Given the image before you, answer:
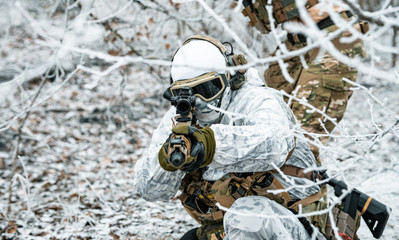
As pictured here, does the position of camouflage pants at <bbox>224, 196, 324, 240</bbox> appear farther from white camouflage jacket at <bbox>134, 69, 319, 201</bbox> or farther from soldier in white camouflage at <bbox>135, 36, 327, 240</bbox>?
white camouflage jacket at <bbox>134, 69, 319, 201</bbox>

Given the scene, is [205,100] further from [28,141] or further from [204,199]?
[28,141]

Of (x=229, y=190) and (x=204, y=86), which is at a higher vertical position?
(x=204, y=86)

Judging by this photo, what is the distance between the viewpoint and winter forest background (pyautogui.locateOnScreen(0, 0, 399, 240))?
3.66m

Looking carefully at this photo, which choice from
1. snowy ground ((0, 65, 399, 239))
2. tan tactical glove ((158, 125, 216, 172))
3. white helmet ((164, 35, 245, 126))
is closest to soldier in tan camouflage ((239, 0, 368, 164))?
snowy ground ((0, 65, 399, 239))

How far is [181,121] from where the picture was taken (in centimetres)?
215

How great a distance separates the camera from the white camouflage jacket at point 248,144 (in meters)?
2.00

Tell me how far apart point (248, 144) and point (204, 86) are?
44cm

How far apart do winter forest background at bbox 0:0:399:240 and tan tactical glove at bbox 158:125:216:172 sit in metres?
0.33

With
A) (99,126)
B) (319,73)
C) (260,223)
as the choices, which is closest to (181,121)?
(260,223)

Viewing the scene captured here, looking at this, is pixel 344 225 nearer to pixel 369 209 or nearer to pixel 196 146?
pixel 369 209

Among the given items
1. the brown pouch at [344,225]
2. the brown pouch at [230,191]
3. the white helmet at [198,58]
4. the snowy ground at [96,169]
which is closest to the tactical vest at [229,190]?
the brown pouch at [230,191]

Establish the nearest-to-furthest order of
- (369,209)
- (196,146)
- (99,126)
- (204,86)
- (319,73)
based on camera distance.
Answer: (196,146), (204,86), (369,209), (319,73), (99,126)

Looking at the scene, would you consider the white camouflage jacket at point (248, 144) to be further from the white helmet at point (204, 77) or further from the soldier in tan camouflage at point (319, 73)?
the soldier in tan camouflage at point (319, 73)

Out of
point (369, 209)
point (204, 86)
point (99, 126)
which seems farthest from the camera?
point (99, 126)
